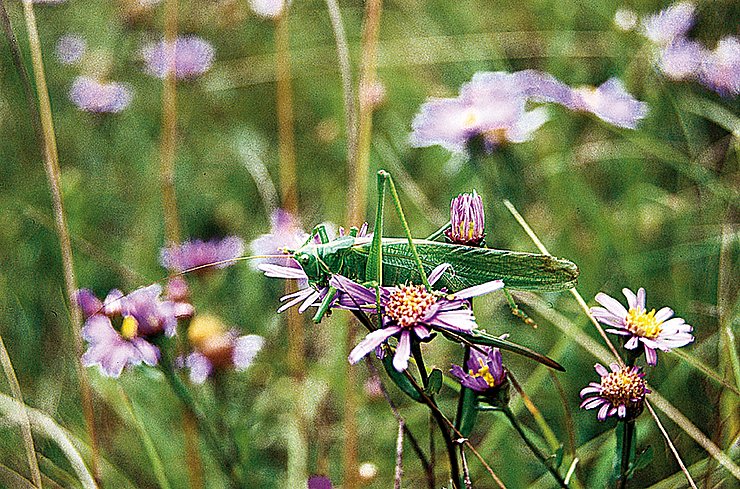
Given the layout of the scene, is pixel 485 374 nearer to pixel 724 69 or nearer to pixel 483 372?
pixel 483 372

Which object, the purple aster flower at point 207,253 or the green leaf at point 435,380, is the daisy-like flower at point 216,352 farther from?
the green leaf at point 435,380

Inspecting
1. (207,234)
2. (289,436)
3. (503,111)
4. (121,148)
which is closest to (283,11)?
(503,111)

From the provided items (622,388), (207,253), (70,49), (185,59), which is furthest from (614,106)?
(70,49)

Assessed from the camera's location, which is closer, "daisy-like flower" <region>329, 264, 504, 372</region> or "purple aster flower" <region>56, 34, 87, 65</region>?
"daisy-like flower" <region>329, 264, 504, 372</region>

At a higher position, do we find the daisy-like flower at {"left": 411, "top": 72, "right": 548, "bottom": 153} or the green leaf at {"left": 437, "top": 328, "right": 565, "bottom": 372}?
the daisy-like flower at {"left": 411, "top": 72, "right": 548, "bottom": 153}

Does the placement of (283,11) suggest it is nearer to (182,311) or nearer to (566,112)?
(182,311)

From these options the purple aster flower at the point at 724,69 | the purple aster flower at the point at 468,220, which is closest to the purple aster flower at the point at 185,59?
the purple aster flower at the point at 724,69

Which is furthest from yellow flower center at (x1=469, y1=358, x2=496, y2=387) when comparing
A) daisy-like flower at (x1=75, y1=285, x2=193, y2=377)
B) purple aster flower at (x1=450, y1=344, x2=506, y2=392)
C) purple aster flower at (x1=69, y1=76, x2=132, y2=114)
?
purple aster flower at (x1=69, y1=76, x2=132, y2=114)

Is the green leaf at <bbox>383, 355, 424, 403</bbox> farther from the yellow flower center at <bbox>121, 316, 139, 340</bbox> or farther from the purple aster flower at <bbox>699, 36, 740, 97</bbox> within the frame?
the purple aster flower at <bbox>699, 36, 740, 97</bbox>
